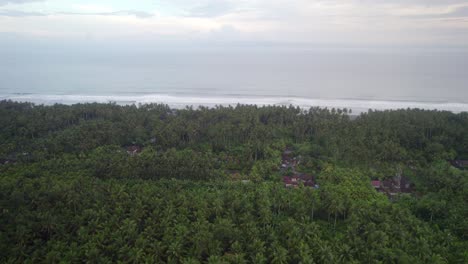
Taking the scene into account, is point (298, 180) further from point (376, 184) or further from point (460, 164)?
point (460, 164)

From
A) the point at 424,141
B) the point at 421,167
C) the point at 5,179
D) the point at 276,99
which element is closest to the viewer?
the point at 5,179

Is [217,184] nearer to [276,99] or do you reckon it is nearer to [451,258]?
[451,258]

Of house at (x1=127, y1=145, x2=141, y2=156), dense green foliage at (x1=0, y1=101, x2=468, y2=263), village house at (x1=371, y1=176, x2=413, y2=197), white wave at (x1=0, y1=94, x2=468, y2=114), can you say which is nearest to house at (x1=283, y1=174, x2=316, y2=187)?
dense green foliage at (x1=0, y1=101, x2=468, y2=263)

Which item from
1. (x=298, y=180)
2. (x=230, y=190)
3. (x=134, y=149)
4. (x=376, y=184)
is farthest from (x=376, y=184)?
(x=134, y=149)

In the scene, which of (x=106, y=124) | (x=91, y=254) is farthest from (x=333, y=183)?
(x=106, y=124)

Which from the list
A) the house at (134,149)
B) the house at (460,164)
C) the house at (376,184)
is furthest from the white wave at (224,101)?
the house at (376,184)

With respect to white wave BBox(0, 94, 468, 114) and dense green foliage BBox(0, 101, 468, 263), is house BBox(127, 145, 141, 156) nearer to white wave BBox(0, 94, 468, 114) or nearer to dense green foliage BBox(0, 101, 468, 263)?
dense green foliage BBox(0, 101, 468, 263)
